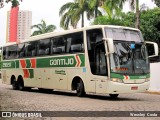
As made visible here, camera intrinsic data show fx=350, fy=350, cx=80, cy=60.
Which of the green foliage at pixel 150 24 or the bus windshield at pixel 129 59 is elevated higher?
the green foliage at pixel 150 24

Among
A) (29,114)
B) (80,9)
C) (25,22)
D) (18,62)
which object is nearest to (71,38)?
(18,62)

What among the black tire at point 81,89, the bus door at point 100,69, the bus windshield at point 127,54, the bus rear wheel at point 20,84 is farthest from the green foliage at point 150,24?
the bus door at point 100,69

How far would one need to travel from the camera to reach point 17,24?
110 m

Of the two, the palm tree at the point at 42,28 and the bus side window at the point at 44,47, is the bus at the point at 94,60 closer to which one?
the bus side window at the point at 44,47

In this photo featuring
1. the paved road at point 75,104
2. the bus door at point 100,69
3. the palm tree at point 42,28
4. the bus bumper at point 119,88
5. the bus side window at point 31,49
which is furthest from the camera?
the palm tree at point 42,28

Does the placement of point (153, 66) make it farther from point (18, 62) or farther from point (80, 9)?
point (80, 9)

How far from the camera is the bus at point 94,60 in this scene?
1520 centimetres

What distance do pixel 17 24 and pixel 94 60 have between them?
96815mm

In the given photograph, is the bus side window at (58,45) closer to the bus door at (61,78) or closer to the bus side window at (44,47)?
the bus side window at (44,47)

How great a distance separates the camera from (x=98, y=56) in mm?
15891

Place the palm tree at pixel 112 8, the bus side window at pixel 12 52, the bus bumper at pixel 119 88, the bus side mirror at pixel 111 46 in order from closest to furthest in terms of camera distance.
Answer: the bus side mirror at pixel 111 46 < the bus bumper at pixel 119 88 < the bus side window at pixel 12 52 < the palm tree at pixel 112 8

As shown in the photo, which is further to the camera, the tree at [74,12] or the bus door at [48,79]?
the tree at [74,12]
